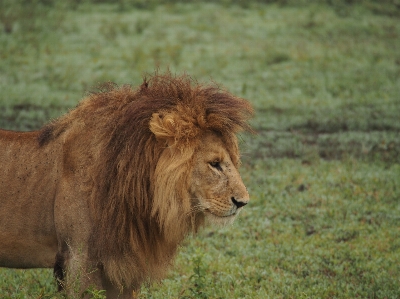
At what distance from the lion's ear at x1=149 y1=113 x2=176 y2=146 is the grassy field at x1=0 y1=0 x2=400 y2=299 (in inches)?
34.4

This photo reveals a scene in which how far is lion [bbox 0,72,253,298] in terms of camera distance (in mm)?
4441

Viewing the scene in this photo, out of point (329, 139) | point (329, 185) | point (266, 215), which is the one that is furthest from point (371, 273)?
point (329, 139)

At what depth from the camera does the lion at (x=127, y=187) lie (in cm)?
444

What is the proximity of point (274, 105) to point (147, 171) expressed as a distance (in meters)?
8.95

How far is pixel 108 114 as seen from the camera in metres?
4.80

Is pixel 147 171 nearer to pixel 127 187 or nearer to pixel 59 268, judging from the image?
pixel 127 187

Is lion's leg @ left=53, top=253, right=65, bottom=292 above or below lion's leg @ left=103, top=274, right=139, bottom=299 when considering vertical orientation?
above

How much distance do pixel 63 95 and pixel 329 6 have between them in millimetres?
10416

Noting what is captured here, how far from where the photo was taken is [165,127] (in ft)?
14.5

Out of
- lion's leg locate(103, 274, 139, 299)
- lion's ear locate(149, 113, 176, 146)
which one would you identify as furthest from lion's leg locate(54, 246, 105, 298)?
lion's ear locate(149, 113, 176, 146)

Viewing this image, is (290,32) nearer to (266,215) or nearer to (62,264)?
(266,215)

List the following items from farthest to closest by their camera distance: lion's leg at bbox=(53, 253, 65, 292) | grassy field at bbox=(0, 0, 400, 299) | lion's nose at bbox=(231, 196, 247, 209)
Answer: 1. grassy field at bbox=(0, 0, 400, 299)
2. lion's leg at bbox=(53, 253, 65, 292)
3. lion's nose at bbox=(231, 196, 247, 209)

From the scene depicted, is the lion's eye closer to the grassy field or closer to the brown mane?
the brown mane

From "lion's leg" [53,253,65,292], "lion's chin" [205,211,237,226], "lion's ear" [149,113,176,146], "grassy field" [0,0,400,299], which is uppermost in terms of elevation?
"lion's ear" [149,113,176,146]
